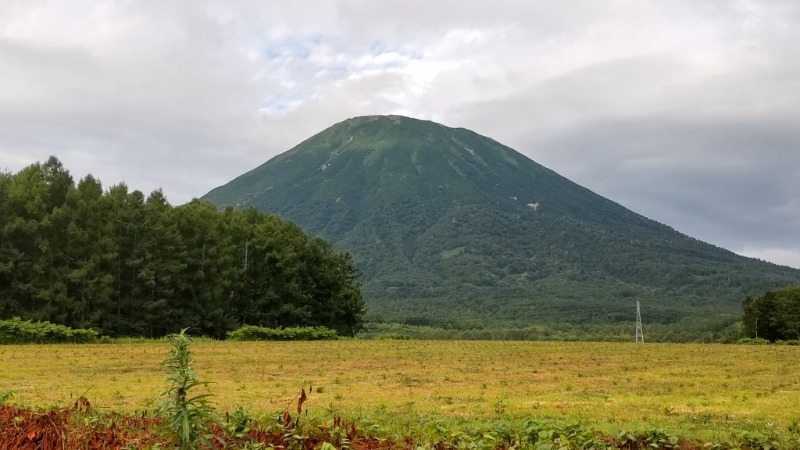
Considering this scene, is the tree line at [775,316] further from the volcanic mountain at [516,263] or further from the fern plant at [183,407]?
the fern plant at [183,407]

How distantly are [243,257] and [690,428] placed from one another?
4638 centimetres

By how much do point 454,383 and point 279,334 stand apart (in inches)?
1134

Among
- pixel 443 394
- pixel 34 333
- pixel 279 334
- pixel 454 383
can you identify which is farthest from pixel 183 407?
pixel 279 334

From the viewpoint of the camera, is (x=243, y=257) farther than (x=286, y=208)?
No

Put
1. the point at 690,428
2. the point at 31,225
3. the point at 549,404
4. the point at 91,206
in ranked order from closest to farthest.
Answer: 1. the point at 690,428
2. the point at 549,404
3. the point at 31,225
4. the point at 91,206

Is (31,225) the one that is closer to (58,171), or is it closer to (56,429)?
(58,171)

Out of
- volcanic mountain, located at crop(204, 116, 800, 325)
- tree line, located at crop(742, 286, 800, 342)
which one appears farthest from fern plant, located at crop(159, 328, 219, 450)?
volcanic mountain, located at crop(204, 116, 800, 325)

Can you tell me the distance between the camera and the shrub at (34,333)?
3406cm

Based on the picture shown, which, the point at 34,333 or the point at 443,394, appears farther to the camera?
the point at 34,333

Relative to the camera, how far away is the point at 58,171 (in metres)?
44.5

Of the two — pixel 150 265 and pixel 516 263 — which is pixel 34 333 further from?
pixel 516 263

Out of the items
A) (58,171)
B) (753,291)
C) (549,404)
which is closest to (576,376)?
(549,404)

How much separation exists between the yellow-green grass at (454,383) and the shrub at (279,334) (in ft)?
35.1

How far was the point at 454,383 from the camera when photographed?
19094 mm
